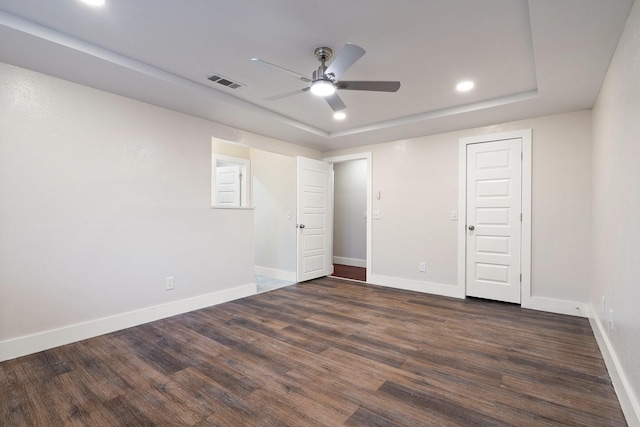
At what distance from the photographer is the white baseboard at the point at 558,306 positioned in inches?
132

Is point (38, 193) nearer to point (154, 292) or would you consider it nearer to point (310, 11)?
point (154, 292)

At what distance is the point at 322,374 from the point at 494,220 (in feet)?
10.1

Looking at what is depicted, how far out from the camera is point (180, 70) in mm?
2689

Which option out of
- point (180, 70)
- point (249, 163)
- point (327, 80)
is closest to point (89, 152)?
point (180, 70)

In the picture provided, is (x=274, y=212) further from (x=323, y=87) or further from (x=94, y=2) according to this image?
(x=94, y=2)

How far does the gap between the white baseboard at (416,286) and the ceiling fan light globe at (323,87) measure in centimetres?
328

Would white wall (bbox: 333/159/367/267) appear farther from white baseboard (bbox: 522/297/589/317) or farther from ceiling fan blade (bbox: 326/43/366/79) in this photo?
ceiling fan blade (bbox: 326/43/366/79)

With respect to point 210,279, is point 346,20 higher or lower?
higher

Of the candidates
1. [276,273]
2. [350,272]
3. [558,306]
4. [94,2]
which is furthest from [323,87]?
[350,272]

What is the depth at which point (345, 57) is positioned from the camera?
198 centimetres

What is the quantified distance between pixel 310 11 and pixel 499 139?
10.2ft

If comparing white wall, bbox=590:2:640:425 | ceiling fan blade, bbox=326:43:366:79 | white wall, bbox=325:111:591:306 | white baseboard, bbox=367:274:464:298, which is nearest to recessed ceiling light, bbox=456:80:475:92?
white wall, bbox=590:2:640:425

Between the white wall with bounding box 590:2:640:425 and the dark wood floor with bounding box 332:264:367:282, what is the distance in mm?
3364

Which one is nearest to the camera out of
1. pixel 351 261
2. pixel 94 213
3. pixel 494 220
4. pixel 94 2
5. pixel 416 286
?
pixel 94 2
